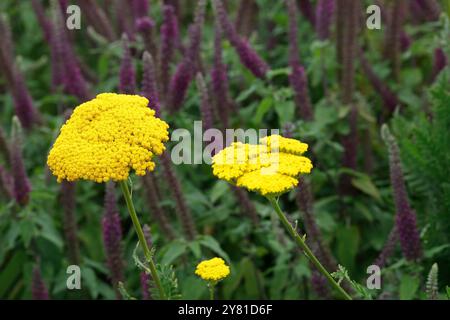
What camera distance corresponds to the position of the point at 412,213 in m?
3.33

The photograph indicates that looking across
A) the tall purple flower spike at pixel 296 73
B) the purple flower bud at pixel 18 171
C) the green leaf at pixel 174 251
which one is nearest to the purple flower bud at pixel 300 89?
the tall purple flower spike at pixel 296 73

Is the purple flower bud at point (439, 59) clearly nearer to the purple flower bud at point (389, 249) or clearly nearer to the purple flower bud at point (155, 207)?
the purple flower bud at point (389, 249)

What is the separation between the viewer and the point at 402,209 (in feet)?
10.8

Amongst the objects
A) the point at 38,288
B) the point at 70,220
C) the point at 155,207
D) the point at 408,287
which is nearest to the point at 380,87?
the point at 408,287

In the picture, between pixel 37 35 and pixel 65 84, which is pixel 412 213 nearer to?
pixel 65 84

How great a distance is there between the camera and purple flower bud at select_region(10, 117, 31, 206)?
375cm

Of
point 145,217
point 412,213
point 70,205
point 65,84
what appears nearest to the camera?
point 412,213

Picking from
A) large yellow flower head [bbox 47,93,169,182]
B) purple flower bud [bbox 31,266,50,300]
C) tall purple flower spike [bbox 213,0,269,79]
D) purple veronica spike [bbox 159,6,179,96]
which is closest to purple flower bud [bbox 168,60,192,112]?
purple veronica spike [bbox 159,6,179,96]

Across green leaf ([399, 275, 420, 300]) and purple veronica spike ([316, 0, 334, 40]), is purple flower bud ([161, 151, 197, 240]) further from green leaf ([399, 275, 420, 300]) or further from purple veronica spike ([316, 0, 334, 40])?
purple veronica spike ([316, 0, 334, 40])

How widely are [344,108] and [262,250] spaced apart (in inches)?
34.7

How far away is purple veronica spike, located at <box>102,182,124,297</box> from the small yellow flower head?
0.83 metres

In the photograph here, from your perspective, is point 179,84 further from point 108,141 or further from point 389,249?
point 108,141

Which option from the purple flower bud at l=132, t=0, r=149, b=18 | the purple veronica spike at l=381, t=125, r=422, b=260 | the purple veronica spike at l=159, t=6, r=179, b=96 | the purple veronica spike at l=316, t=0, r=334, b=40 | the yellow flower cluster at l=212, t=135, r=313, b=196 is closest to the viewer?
the yellow flower cluster at l=212, t=135, r=313, b=196
